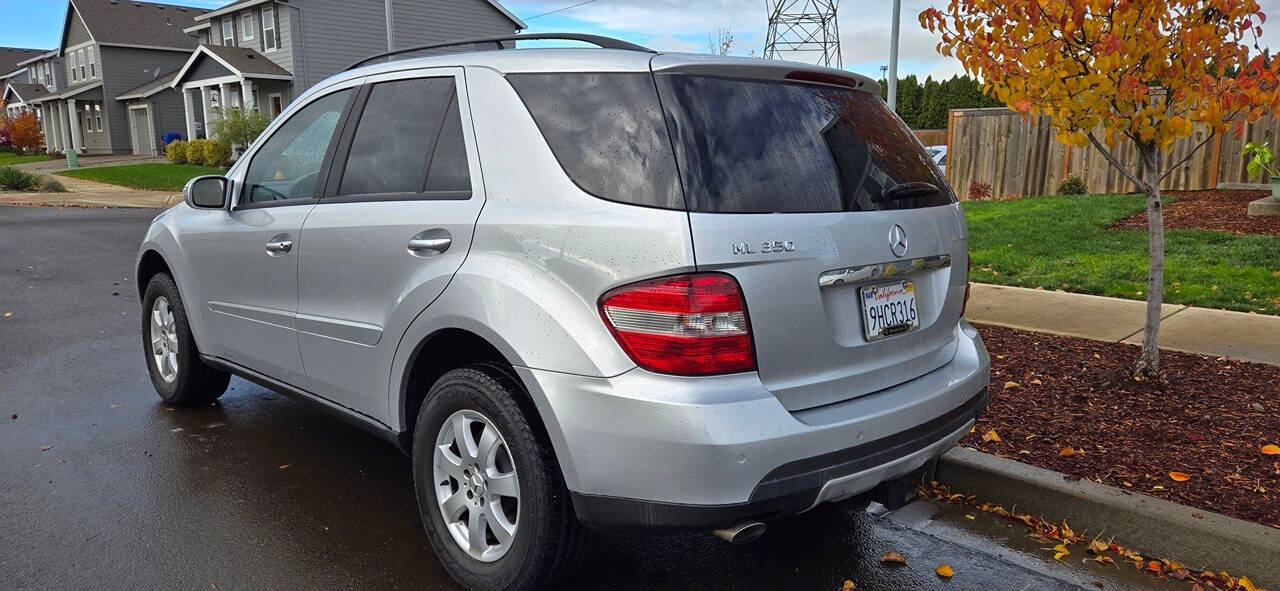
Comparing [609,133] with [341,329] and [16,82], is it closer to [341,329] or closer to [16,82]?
[341,329]

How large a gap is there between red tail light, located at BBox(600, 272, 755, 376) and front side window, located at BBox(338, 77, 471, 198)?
896 mm

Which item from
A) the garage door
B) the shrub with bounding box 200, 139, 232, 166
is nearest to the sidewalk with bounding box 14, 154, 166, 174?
the garage door

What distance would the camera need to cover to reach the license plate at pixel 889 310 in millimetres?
2871

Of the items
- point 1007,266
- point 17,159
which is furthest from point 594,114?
point 17,159

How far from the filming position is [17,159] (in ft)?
152

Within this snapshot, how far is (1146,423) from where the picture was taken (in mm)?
4395

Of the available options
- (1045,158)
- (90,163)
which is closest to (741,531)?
(1045,158)

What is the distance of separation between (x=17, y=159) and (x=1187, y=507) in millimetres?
54304

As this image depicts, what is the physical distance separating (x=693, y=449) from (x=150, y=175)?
29723mm

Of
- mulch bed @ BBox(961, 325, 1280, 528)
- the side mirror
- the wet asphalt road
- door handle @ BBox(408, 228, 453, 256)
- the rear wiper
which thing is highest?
the rear wiper

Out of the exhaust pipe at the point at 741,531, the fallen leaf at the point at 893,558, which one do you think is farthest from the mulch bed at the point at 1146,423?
the exhaust pipe at the point at 741,531

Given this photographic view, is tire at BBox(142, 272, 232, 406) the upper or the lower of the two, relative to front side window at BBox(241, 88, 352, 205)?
lower

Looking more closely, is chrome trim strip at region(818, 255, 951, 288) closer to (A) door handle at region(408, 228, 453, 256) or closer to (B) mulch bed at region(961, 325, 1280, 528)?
(A) door handle at region(408, 228, 453, 256)

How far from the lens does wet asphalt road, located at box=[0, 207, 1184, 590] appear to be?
3328 millimetres
